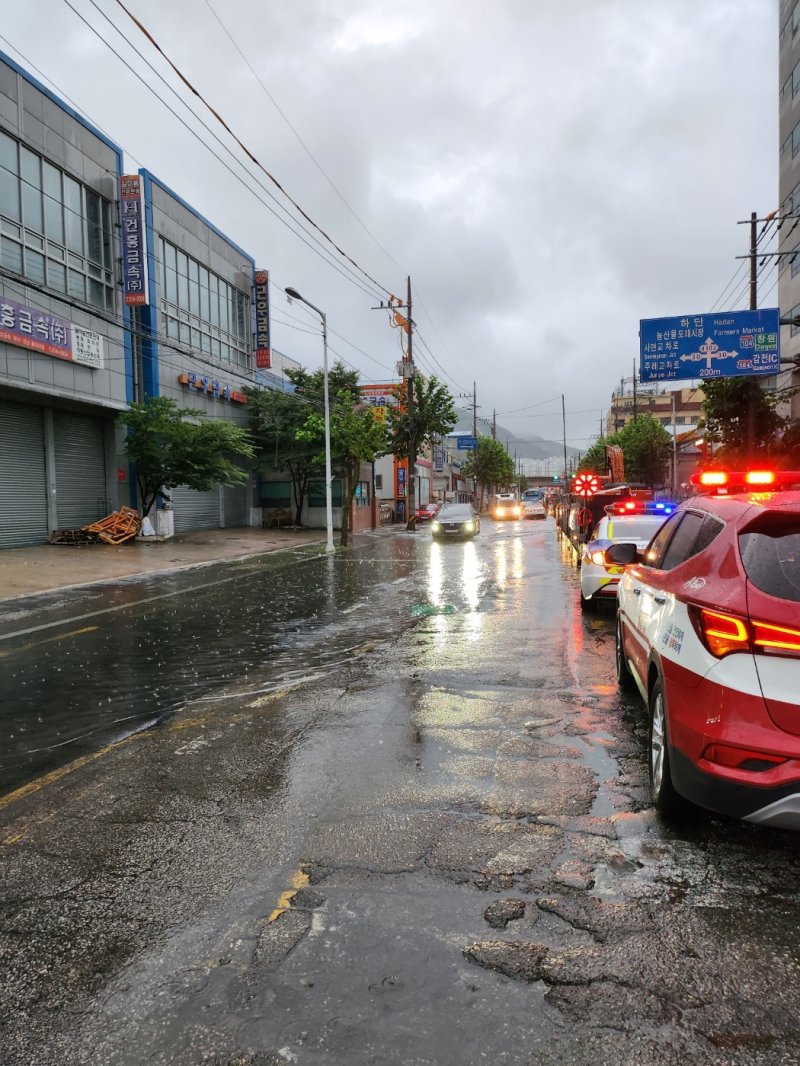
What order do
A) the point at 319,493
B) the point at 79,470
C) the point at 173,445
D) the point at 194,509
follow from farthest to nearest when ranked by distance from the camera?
the point at 319,493 < the point at 194,509 < the point at 79,470 < the point at 173,445

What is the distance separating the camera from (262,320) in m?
36.8

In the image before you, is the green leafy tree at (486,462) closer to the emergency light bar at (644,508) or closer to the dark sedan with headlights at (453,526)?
the dark sedan with headlights at (453,526)

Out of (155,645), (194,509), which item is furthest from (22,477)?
(155,645)

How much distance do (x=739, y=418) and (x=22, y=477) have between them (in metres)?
24.1

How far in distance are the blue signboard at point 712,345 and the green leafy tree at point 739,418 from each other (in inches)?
111

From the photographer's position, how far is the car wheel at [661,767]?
11.9 feet

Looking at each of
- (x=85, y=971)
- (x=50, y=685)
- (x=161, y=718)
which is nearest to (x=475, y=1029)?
(x=85, y=971)

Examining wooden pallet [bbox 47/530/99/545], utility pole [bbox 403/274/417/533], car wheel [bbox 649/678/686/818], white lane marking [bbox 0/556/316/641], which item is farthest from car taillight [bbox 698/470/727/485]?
utility pole [bbox 403/274/417/533]

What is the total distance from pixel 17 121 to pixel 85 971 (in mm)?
24987

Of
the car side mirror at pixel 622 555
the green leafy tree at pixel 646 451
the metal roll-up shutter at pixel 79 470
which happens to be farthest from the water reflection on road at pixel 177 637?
the green leafy tree at pixel 646 451

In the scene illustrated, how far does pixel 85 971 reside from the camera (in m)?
2.61

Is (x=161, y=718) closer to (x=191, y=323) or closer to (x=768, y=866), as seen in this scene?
(x=768, y=866)

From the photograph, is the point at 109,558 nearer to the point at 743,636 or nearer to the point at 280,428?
the point at 280,428

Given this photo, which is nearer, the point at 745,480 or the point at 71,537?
the point at 745,480
